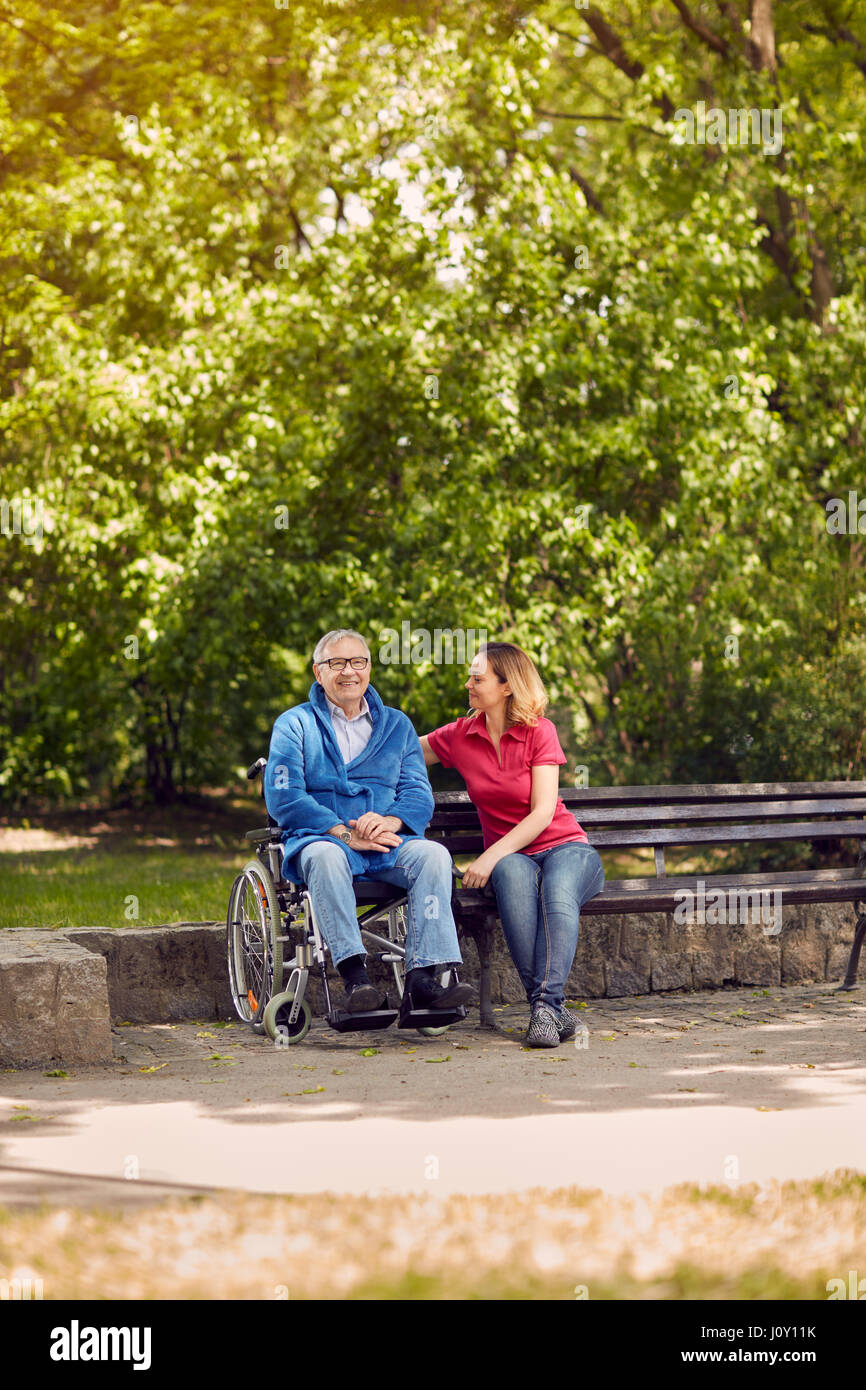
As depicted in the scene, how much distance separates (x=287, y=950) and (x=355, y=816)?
69cm

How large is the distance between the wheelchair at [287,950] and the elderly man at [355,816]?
63 mm

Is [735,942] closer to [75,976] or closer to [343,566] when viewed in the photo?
[75,976]

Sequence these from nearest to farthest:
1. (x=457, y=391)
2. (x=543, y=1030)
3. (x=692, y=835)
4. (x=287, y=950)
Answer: (x=543, y=1030) → (x=287, y=950) → (x=692, y=835) → (x=457, y=391)

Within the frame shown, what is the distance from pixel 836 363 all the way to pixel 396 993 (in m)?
8.91

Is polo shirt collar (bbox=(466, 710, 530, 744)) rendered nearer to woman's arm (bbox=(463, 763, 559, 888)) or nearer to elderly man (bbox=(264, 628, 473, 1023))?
woman's arm (bbox=(463, 763, 559, 888))

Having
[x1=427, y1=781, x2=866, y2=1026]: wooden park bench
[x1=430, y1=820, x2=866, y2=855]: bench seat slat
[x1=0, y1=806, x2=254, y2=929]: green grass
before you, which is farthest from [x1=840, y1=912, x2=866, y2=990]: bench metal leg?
[x1=0, y1=806, x2=254, y2=929]: green grass

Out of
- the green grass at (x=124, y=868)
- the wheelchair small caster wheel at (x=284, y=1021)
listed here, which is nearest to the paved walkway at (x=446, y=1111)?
the wheelchair small caster wheel at (x=284, y=1021)

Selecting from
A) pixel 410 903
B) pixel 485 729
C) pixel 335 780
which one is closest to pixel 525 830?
pixel 485 729

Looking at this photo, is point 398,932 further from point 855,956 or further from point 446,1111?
point 855,956

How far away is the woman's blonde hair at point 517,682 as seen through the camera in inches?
241

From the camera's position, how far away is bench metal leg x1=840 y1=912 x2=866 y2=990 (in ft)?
22.3

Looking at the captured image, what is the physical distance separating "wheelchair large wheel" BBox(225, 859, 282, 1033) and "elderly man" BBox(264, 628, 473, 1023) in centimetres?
15

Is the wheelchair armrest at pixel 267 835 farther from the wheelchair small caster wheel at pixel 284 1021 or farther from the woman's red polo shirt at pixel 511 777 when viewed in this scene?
the woman's red polo shirt at pixel 511 777

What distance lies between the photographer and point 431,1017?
5.60 metres
